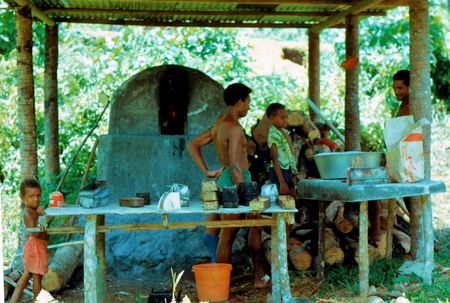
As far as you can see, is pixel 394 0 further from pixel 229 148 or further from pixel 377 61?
pixel 377 61

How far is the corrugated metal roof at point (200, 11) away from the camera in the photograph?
9.19 m

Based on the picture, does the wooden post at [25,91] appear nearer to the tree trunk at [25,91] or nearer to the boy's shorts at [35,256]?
the tree trunk at [25,91]

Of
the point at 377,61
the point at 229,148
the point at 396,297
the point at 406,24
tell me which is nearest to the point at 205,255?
the point at 229,148

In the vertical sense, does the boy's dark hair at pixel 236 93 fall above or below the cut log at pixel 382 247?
above

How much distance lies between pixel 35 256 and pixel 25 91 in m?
2.93

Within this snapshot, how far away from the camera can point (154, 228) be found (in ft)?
18.7

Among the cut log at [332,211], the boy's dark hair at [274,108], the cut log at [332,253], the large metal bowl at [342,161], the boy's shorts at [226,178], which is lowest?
the cut log at [332,253]

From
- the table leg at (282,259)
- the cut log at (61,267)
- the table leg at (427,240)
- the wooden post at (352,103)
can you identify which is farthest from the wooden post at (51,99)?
the table leg at (427,240)

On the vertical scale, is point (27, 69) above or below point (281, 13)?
below

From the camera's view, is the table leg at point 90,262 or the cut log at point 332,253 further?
the cut log at point 332,253

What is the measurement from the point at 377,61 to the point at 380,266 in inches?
373

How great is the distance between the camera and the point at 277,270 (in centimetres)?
597

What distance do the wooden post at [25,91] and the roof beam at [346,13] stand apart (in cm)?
432

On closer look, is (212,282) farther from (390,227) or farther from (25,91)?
(25,91)
